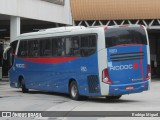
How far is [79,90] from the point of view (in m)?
21.5

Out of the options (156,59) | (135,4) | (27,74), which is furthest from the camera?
(156,59)

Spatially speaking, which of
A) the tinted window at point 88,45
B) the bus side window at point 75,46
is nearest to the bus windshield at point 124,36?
the tinted window at point 88,45

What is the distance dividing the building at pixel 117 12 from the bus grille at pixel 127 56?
93.0ft

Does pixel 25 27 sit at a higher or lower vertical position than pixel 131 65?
higher

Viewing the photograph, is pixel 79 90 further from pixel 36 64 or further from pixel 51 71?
pixel 36 64

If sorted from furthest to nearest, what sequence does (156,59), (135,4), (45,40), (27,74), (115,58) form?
(156,59)
(135,4)
(27,74)
(45,40)
(115,58)

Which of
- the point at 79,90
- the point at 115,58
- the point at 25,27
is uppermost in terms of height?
the point at 25,27

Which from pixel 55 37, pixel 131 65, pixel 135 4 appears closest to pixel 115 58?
pixel 131 65

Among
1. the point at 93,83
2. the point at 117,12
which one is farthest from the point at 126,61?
the point at 117,12

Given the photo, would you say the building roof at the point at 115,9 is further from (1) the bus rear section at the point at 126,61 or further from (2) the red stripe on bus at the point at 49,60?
(1) the bus rear section at the point at 126,61

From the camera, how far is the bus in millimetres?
20094

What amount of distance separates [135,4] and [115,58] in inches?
1180

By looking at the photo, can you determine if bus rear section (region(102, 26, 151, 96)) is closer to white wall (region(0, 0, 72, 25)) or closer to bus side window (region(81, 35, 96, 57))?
bus side window (region(81, 35, 96, 57))

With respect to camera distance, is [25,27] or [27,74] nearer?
[27,74]
